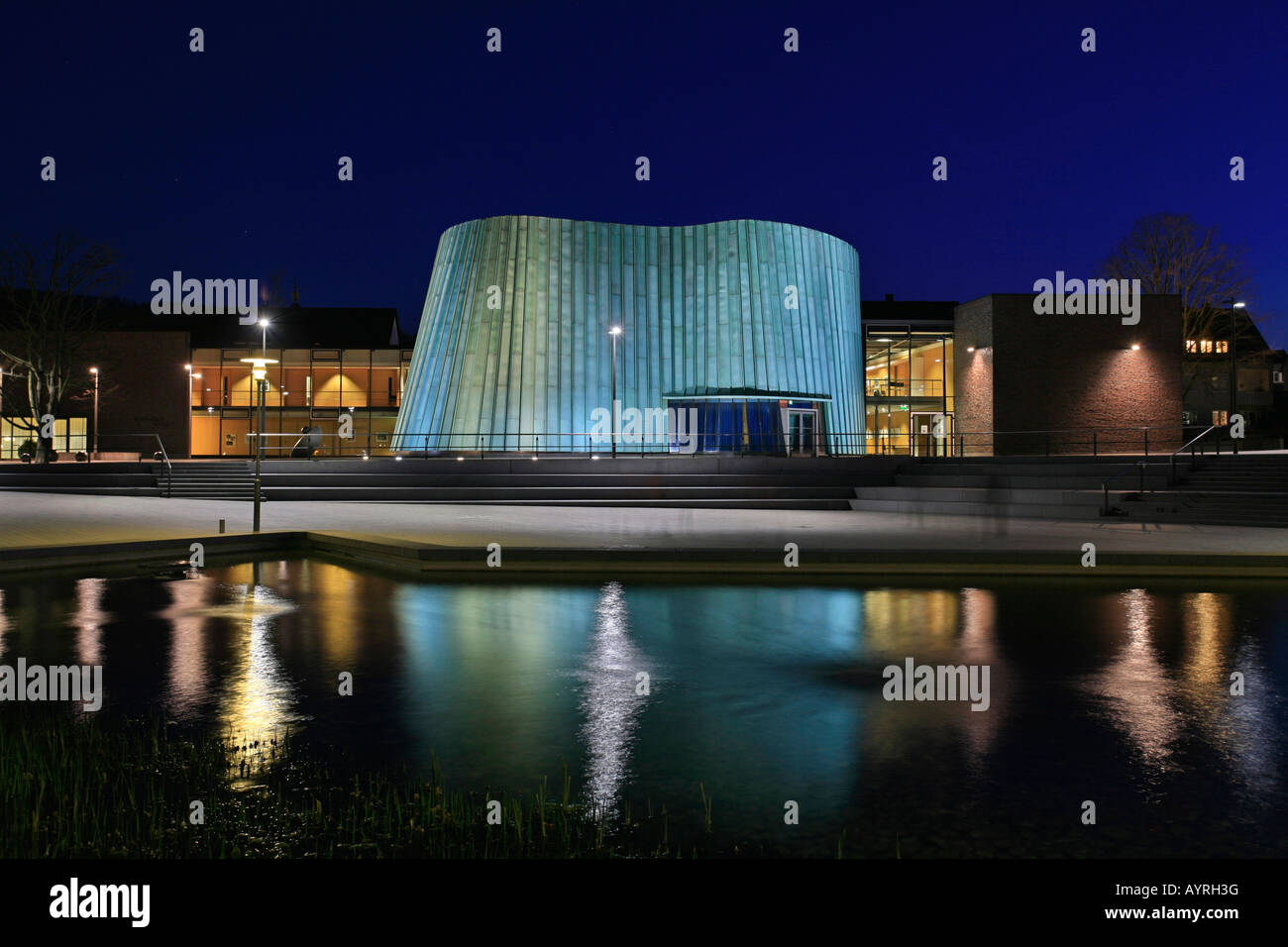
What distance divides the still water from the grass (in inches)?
11.0

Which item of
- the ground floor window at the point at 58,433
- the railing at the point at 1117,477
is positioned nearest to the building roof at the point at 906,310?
the railing at the point at 1117,477

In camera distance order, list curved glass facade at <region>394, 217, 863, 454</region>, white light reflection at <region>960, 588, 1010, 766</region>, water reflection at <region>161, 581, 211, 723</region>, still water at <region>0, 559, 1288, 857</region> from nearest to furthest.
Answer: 1. still water at <region>0, 559, 1288, 857</region>
2. white light reflection at <region>960, 588, 1010, 766</region>
3. water reflection at <region>161, 581, 211, 723</region>
4. curved glass facade at <region>394, 217, 863, 454</region>

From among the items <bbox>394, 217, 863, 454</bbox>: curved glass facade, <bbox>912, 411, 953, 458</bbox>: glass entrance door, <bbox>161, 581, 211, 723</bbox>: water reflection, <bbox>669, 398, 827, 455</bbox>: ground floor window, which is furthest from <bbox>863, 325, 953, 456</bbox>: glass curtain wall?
<bbox>161, 581, 211, 723</bbox>: water reflection

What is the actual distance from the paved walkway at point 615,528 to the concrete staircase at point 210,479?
341 centimetres

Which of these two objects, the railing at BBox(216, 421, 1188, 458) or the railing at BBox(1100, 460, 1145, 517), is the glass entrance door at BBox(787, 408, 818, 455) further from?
the railing at BBox(1100, 460, 1145, 517)

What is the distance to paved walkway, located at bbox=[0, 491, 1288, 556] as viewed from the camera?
15727mm

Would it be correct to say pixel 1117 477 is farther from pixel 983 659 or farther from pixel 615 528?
pixel 983 659

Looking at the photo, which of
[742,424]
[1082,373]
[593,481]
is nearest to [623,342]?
[742,424]

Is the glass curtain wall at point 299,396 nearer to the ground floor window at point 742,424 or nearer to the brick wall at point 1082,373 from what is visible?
the ground floor window at point 742,424
